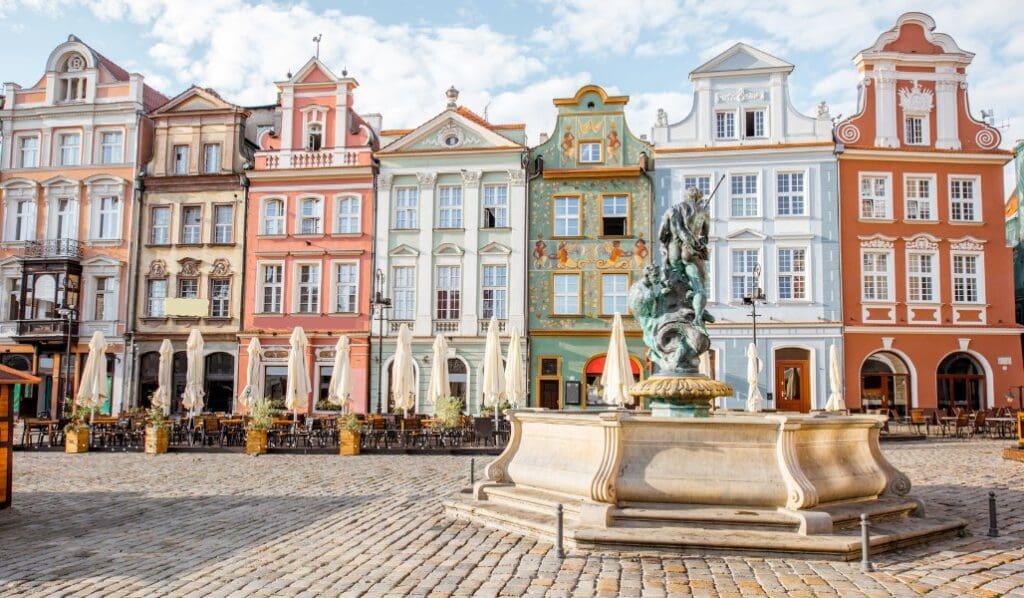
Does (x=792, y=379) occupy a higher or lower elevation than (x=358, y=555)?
higher

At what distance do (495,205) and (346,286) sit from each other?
635 cm

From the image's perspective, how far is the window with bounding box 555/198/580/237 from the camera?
31.0 metres

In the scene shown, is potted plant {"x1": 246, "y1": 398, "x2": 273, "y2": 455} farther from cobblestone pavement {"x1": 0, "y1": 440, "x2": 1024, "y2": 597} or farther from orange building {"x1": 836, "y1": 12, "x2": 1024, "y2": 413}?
orange building {"x1": 836, "y1": 12, "x2": 1024, "y2": 413}

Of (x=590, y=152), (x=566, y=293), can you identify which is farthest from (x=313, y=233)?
(x=590, y=152)

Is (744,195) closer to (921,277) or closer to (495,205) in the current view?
(921,277)

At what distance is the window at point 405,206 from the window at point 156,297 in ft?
31.7

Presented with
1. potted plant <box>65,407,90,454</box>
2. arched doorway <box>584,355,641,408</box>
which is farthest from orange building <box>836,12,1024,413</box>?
potted plant <box>65,407,90,454</box>

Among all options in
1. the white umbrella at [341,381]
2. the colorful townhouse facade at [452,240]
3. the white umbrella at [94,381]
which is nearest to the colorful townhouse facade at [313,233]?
the colorful townhouse facade at [452,240]

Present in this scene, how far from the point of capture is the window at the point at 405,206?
105 feet

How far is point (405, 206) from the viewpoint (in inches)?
1261

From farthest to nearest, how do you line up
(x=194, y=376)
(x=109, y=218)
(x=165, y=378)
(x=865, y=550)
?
(x=109, y=218) < (x=165, y=378) < (x=194, y=376) < (x=865, y=550)

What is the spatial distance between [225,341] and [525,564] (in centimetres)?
2703

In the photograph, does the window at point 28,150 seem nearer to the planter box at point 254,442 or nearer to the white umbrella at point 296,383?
the white umbrella at point 296,383

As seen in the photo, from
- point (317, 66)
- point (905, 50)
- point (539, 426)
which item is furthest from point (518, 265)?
point (539, 426)
